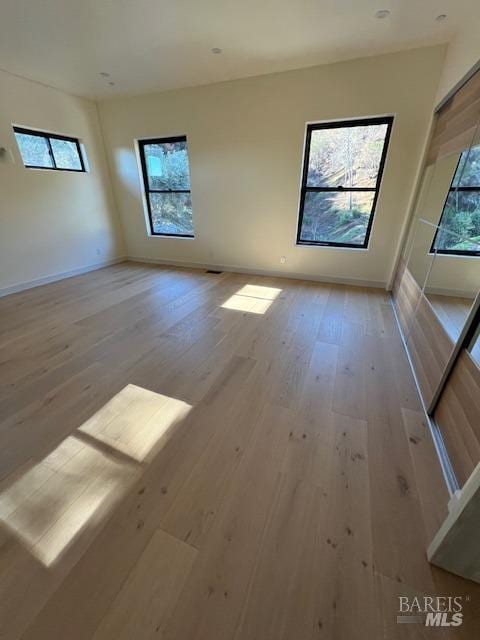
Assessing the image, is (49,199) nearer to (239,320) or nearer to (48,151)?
(48,151)

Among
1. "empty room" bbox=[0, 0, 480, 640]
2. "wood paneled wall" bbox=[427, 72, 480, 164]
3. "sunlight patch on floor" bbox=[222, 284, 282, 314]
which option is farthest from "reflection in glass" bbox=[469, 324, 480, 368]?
"sunlight patch on floor" bbox=[222, 284, 282, 314]

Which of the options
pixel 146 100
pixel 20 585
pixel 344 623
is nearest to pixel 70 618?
pixel 20 585

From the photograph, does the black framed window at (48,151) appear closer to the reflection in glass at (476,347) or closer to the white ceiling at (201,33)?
the white ceiling at (201,33)

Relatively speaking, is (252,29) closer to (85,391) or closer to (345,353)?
(345,353)

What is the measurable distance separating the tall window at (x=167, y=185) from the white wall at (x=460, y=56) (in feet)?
11.0

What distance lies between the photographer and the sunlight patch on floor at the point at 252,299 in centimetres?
315

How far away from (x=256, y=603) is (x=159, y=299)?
306 centimetres

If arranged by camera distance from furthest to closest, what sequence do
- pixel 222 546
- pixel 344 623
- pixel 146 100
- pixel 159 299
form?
pixel 146 100 < pixel 159 299 < pixel 222 546 < pixel 344 623

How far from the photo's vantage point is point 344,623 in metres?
0.82

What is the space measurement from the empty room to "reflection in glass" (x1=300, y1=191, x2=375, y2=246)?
27mm

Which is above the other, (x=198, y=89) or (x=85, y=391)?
(x=198, y=89)

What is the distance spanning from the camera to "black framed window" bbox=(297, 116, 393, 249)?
3.27 metres

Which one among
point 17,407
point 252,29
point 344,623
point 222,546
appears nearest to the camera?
point 344,623

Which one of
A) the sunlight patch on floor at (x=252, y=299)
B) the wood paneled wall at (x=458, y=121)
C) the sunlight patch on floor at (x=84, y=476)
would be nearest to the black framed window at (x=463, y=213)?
the wood paneled wall at (x=458, y=121)
